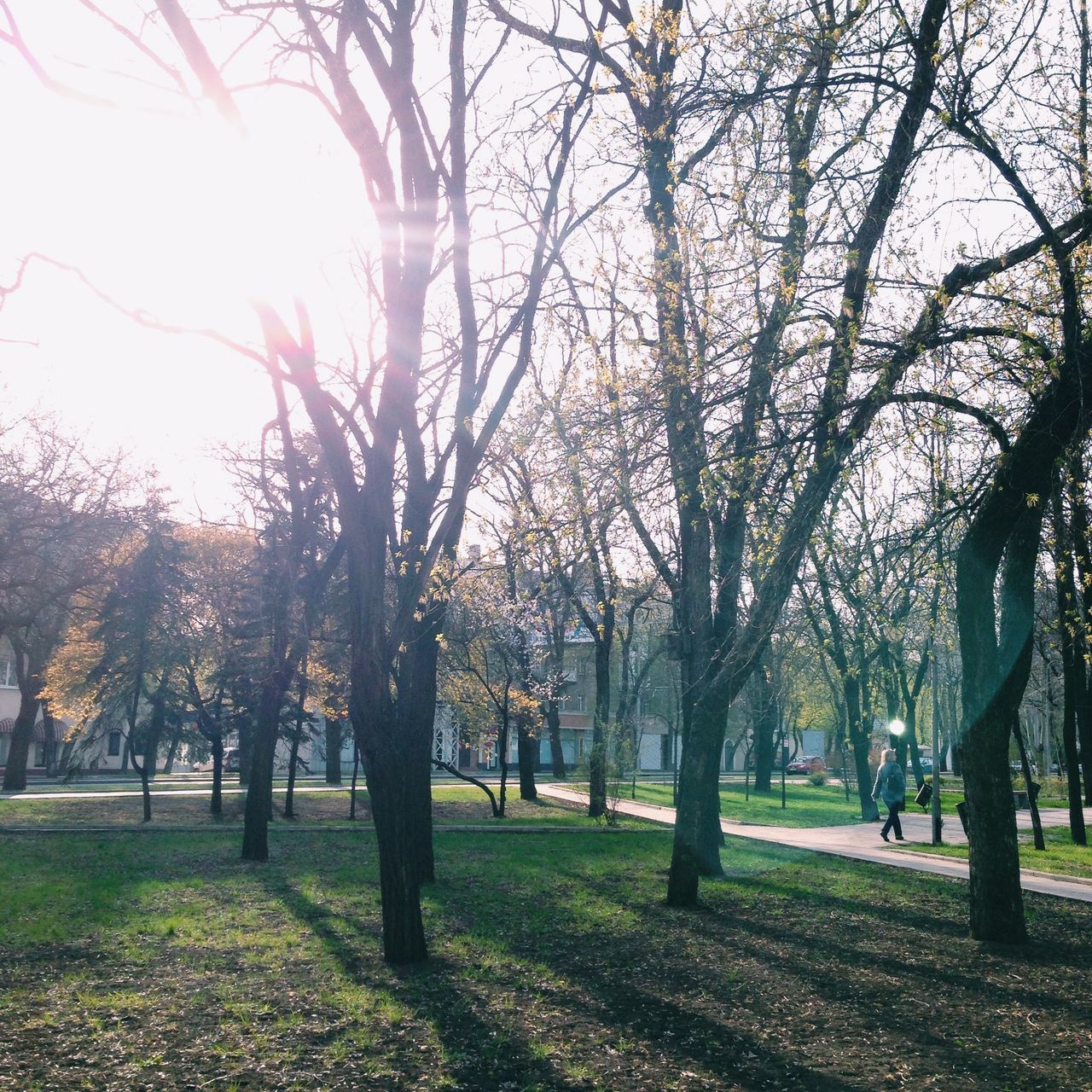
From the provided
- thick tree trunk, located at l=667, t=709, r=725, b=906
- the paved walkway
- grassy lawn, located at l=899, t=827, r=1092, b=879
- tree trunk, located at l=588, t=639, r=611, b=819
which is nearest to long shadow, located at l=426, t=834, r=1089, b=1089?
thick tree trunk, located at l=667, t=709, r=725, b=906

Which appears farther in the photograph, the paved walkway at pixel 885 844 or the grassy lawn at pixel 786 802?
the grassy lawn at pixel 786 802

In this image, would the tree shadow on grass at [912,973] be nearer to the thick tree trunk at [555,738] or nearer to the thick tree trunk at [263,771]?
the thick tree trunk at [263,771]

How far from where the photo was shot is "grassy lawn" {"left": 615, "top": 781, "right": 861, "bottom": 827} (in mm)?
28406

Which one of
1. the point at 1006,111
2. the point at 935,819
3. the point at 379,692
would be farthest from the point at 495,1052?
the point at 935,819

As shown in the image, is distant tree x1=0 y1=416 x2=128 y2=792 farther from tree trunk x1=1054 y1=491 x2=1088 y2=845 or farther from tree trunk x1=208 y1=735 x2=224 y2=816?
tree trunk x1=1054 y1=491 x2=1088 y2=845

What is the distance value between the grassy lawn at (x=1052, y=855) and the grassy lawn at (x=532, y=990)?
364 cm

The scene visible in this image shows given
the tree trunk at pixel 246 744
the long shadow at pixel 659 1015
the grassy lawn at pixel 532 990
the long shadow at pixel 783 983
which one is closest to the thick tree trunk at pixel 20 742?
the tree trunk at pixel 246 744

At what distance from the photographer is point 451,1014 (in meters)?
7.09

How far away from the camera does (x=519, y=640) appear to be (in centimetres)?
2623

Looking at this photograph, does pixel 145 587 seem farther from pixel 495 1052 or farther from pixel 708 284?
pixel 495 1052

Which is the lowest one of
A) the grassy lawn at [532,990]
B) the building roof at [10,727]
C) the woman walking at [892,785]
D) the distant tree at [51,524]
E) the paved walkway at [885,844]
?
the paved walkway at [885,844]

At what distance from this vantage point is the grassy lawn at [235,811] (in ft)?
73.9

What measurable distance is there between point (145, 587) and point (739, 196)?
1632 centimetres

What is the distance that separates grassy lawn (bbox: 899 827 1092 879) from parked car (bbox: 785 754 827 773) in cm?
4195
